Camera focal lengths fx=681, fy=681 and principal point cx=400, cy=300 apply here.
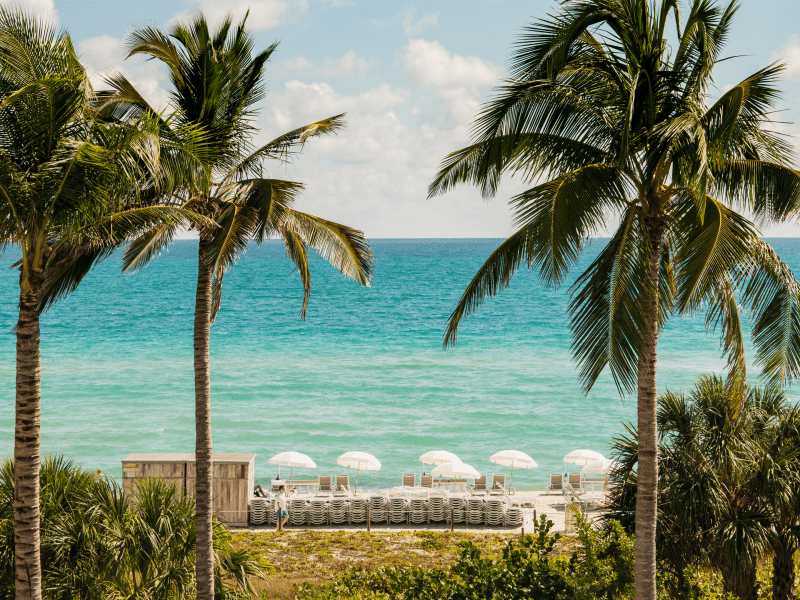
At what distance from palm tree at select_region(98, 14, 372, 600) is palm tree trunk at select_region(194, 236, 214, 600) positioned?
0.01 metres

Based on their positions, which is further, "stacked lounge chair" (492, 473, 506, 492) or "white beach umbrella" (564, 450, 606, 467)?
"white beach umbrella" (564, 450, 606, 467)

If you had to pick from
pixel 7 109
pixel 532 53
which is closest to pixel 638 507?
pixel 532 53

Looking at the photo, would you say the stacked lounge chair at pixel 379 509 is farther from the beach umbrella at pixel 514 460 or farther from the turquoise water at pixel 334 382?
the turquoise water at pixel 334 382

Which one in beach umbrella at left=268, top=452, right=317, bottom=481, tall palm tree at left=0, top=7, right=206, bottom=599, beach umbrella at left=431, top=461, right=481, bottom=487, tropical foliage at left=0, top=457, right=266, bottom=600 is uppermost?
tall palm tree at left=0, top=7, right=206, bottom=599

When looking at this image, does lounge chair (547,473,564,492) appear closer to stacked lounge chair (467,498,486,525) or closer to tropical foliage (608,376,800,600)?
stacked lounge chair (467,498,486,525)

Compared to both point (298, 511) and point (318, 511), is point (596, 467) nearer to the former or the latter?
point (318, 511)

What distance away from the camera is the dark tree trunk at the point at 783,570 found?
10273 mm

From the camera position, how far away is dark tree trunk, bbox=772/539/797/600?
10.3m

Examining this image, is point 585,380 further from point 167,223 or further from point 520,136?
point 167,223

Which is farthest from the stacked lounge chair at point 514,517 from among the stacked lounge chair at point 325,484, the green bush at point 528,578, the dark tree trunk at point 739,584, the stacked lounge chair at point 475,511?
the green bush at point 528,578

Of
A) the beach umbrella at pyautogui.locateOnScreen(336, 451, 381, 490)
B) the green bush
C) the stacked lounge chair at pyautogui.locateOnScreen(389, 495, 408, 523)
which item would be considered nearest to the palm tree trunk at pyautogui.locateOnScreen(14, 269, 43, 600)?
the green bush

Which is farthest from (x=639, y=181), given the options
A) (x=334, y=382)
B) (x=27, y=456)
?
(x=334, y=382)

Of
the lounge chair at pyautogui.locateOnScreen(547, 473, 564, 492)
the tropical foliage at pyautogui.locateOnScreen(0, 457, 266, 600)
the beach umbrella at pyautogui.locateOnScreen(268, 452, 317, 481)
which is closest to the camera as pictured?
the tropical foliage at pyautogui.locateOnScreen(0, 457, 266, 600)

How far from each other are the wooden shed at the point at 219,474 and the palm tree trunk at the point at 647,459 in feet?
40.5
